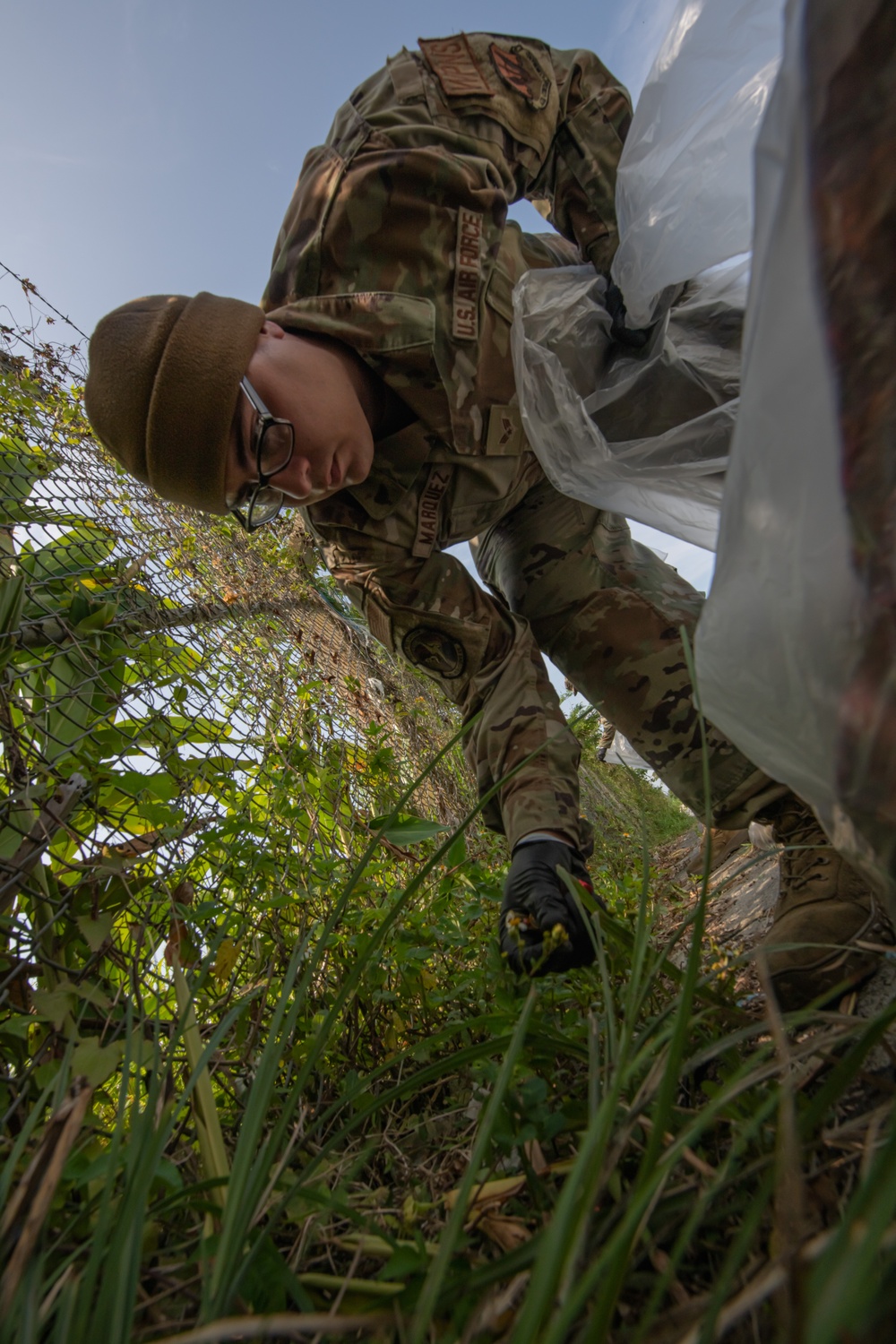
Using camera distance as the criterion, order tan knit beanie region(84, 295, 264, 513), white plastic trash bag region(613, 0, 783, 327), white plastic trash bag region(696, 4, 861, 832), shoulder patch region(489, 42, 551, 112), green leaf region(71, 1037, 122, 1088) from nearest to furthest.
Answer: white plastic trash bag region(696, 4, 861, 832)
green leaf region(71, 1037, 122, 1088)
white plastic trash bag region(613, 0, 783, 327)
tan knit beanie region(84, 295, 264, 513)
shoulder patch region(489, 42, 551, 112)

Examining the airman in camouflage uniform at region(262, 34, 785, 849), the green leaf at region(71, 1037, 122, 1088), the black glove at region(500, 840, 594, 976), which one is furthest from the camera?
the airman in camouflage uniform at region(262, 34, 785, 849)

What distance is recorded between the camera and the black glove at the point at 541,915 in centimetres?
101

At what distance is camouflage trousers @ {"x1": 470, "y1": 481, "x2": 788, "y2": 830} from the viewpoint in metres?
1.53

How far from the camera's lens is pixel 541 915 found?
111cm

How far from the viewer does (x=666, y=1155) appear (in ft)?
1.17

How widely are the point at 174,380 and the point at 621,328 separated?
3.61ft

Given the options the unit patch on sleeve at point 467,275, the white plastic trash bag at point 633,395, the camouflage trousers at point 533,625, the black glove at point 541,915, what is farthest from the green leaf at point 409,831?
the unit patch on sleeve at point 467,275

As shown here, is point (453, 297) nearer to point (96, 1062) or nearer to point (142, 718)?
point (142, 718)

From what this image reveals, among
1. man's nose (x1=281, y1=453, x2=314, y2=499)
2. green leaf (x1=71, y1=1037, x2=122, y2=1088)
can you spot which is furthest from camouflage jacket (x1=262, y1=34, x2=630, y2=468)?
green leaf (x1=71, y1=1037, x2=122, y2=1088)

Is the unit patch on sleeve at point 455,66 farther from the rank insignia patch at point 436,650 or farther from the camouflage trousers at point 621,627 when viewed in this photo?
the rank insignia patch at point 436,650

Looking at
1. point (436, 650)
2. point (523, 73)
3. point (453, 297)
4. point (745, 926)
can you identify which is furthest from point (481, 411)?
point (745, 926)

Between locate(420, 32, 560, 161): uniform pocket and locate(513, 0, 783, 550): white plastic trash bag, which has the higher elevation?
locate(420, 32, 560, 161): uniform pocket

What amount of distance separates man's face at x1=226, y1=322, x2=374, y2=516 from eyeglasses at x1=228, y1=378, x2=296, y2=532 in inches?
0.5

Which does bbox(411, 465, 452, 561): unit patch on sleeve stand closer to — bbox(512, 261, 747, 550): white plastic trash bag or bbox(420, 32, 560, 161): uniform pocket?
bbox(512, 261, 747, 550): white plastic trash bag
